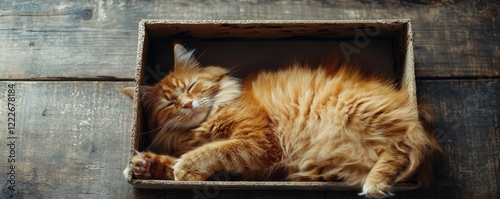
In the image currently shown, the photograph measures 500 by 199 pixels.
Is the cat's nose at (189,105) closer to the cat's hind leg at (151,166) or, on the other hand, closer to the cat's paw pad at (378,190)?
the cat's hind leg at (151,166)

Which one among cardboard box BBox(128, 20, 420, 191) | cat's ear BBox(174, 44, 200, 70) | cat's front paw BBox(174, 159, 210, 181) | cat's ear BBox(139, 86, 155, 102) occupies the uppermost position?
cardboard box BBox(128, 20, 420, 191)

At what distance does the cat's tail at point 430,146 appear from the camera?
172 cm

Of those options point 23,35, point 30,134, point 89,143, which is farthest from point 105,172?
point 23,35

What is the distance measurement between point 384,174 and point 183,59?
76cm

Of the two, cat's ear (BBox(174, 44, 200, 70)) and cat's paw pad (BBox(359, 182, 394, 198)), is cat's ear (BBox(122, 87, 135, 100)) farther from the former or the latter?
cat's paw pad (BBox(359, 182, 394, 198))

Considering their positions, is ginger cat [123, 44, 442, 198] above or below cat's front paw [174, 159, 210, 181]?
above

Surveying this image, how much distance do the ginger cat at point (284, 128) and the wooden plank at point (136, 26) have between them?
11.2 inches

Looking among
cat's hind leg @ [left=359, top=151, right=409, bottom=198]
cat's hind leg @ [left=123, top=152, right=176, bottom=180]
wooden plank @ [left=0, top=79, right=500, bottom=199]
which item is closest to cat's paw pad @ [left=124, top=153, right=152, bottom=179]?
cat's hind leg @ [left=123, top=152, right=176, bottom=180]

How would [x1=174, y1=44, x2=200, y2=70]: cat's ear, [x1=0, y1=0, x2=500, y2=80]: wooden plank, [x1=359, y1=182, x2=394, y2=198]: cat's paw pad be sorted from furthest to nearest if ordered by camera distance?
1. [x1=0, y1=0, x2=500, y2=80]: wooden plank
2. [x1=174, y1=44, x2=200, y2=70]: cat's ear
3. [x1=359, y1=182, x2=394, y2=198]: cat's paw pad

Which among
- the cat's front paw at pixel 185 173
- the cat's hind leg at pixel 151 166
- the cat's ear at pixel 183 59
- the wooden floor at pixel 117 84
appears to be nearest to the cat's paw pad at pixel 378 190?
the wooden floor at pixel 117 84

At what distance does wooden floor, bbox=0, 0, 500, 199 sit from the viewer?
6.26 feet

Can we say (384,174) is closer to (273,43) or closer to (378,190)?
(378,190)

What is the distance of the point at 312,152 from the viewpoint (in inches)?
68.1

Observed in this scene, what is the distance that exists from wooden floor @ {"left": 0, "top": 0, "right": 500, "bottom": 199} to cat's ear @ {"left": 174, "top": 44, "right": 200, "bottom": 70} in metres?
0.25
